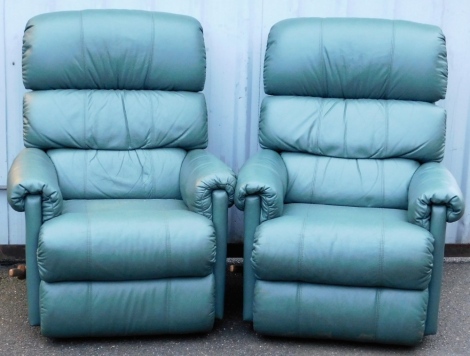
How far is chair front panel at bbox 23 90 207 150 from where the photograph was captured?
10.5 ft

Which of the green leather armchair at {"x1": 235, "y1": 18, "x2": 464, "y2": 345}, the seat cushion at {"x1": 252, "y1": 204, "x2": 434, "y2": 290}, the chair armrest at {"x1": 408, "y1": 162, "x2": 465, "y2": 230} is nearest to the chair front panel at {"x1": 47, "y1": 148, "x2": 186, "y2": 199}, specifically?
the green leather armchair at {"x1": 235, "y1": 18, "x2": 464, "y2": 345}

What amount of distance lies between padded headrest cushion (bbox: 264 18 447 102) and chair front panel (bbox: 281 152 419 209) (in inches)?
12.4

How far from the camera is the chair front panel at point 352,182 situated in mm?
3186

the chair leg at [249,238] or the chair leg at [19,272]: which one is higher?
the chair leg at [249,238]

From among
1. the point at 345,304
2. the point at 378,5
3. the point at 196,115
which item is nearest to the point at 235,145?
the point at 196,115

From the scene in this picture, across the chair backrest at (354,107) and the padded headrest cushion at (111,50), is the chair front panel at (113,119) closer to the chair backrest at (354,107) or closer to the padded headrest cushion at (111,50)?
the padded headrest cushion at (111,50)

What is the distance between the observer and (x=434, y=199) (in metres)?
2.74

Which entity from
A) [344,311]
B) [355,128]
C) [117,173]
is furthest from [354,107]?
[117,173]

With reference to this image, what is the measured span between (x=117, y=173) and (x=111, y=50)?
1.70 feet

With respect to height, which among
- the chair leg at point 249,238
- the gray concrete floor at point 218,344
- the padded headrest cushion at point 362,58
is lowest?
the gray concrete floor at point 218,344

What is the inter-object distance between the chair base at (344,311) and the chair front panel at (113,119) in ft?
2.75

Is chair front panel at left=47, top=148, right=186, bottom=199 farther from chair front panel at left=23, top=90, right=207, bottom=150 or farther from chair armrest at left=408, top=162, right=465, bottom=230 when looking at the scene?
chair armrest at left=408, top=162, right=465, bottom=230

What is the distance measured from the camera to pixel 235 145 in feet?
12.0

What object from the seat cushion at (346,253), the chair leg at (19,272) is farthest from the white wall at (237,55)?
the seat cushion at (346,253)
